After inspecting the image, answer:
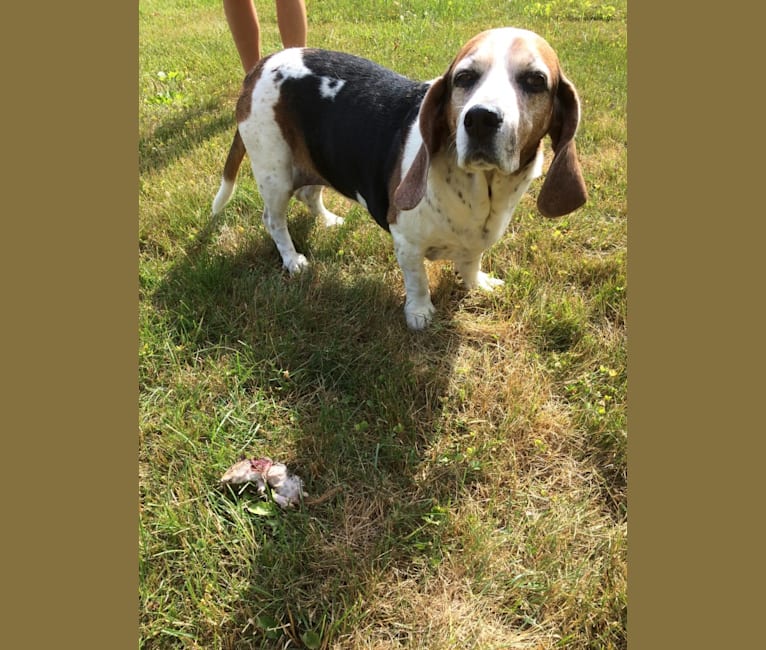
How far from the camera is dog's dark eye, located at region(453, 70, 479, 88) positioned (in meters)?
2.12

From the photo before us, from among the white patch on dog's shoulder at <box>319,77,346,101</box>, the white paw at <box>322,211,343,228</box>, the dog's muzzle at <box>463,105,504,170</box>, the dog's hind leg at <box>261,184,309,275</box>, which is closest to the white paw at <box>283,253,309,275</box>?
the dog's hind leg at <box>261,184,309,275</box>

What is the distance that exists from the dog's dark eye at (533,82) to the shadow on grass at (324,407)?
1311 millimetres

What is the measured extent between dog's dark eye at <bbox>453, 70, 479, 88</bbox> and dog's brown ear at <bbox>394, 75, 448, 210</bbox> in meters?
0.10

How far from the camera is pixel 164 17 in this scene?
8.38 metres

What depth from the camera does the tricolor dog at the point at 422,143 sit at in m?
2.08

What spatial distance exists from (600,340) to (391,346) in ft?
3.63

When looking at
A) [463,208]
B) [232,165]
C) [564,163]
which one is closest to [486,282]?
[463,208]

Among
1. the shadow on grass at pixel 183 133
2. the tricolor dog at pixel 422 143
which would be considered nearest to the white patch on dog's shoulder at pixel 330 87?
the tricolor dog at pixel 422 143

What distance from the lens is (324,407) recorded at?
8.39 feet

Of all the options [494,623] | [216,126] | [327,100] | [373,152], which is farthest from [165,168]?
[494,623]

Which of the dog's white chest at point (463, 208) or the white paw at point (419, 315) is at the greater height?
the dog's white chest at point (463, 208)

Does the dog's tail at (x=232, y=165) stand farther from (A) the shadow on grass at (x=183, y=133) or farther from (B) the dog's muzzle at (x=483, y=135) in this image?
(B) the dog's muzzle at (x=483, y=135)

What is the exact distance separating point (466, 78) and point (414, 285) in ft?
3.64

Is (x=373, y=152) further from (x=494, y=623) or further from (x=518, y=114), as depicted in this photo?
(x=494, y=623)
